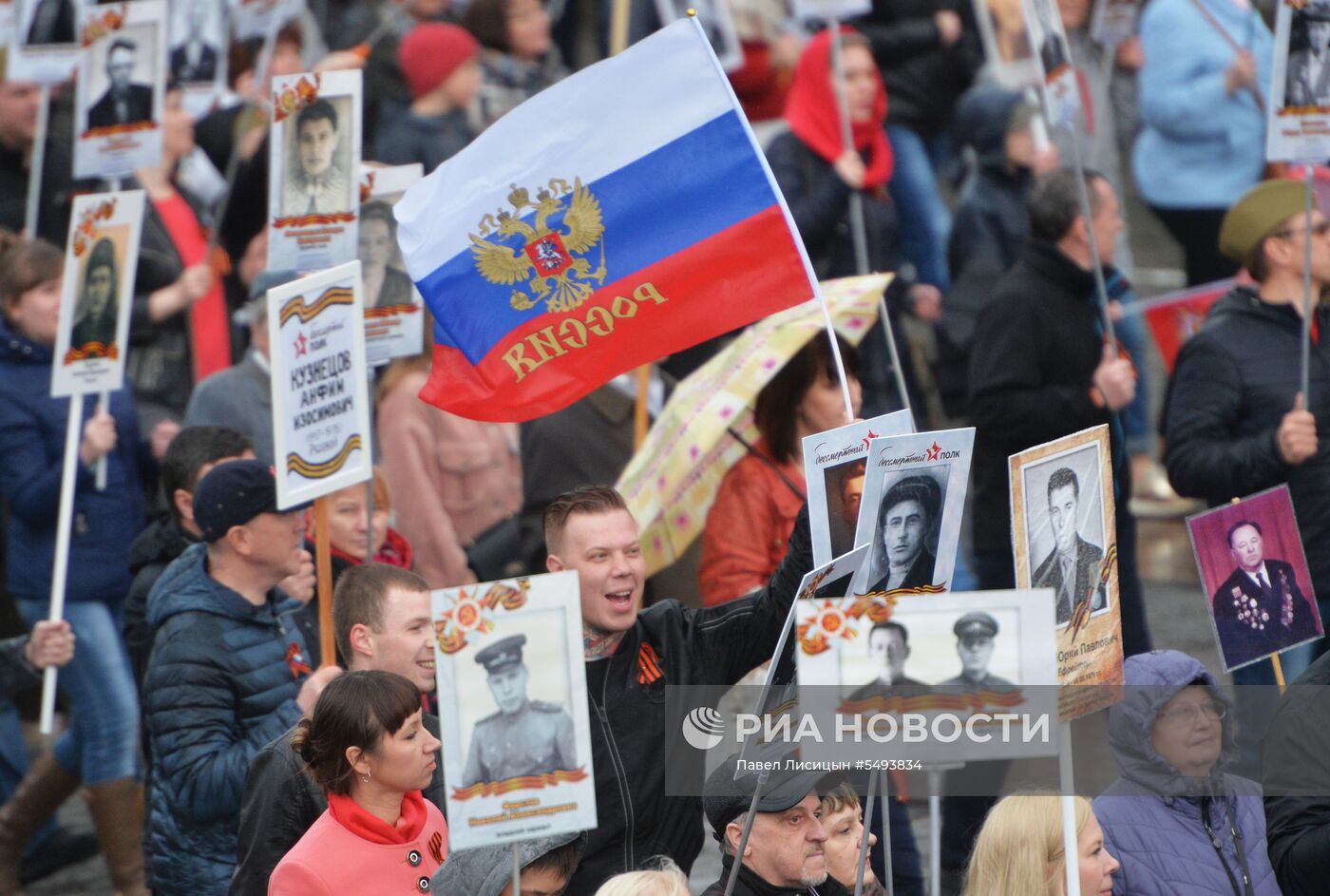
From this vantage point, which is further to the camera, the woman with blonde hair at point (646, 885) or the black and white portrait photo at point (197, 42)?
the black and white portrait photo at point (197, 42)

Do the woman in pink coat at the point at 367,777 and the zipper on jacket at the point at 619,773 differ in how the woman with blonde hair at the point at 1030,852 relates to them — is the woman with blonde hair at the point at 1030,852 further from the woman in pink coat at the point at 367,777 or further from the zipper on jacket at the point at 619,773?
the woman in pink coat at the point at 367,777

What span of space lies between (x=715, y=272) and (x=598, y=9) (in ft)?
25.5

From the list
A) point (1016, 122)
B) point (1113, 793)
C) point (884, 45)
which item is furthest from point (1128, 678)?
point (884, 45)

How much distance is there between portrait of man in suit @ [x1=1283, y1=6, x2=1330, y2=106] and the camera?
261 inches

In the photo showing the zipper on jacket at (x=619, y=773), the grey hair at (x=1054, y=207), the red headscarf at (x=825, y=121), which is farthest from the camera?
the red headscarf at (x=825, y=121)

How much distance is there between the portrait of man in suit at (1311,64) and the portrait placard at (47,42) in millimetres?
4595

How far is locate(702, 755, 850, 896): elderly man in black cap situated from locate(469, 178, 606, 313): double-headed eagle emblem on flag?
141 cm

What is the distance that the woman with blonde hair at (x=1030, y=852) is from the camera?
4445 millimetres

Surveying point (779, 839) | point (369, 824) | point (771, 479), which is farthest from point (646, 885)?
point (771, 479)

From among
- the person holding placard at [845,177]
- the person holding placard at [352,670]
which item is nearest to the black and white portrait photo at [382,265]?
the person holding placard at [352,670]

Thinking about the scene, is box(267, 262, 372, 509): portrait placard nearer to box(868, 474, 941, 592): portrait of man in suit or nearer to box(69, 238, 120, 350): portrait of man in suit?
box(868, 474, 941, 592): portrait of man in suit

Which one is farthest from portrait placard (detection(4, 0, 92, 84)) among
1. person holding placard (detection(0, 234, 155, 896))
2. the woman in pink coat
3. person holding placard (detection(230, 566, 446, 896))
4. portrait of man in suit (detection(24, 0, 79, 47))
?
the woman in pink coat

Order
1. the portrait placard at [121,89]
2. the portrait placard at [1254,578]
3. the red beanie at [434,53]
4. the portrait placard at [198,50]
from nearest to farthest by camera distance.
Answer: the portrait placard at [1254,578]
the portrait placard at [121,89]
the red beanie at [434,53]
the portrait placard at [198,50]

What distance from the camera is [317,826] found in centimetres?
427
